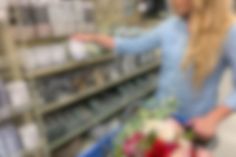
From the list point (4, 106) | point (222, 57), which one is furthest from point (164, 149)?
point (4, 106)

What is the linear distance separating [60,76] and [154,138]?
2.16 meters

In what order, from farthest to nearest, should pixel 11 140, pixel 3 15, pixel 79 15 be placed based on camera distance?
pixel 79 15 < pixel 11 140 < pixel 3 15

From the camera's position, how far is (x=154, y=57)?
3.97m

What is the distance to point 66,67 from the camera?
8.55 feet

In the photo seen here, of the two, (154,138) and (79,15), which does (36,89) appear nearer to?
(79,15)

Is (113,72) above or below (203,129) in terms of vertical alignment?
below

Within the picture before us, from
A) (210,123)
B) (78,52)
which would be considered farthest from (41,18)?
(210,123)

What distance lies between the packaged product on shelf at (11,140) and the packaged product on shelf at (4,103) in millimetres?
110

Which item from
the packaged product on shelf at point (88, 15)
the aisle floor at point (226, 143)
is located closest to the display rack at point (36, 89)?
the packaged product on shelf at point (88, 15)

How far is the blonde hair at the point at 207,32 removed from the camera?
1178 millimetres

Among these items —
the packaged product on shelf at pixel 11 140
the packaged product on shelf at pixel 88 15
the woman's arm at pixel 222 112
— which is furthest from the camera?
the packaged product on shelf at pixel 88 15

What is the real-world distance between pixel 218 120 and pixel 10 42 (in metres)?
1.70

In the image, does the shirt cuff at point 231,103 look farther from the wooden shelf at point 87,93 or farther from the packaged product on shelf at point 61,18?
the packaged product on shelf at point 61,18

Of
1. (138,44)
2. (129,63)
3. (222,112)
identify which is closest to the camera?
(222,112)
